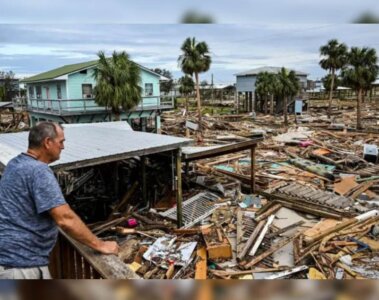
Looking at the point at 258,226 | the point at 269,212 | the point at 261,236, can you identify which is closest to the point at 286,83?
the point at 269,212

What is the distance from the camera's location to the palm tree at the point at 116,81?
60.5 ft

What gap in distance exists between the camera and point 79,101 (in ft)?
68.4

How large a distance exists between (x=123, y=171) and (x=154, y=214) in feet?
7.02

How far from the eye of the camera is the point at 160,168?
10812mm

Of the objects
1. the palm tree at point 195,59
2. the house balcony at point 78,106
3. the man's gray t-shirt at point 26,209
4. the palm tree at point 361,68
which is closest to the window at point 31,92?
the house balcony at point 78,106

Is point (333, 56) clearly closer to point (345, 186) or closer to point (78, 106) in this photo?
point (78, 106)

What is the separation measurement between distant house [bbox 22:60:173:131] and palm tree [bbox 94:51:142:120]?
1543 millimetres

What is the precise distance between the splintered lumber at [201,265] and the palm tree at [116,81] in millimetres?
12897

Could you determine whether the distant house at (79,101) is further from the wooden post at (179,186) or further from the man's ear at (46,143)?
the man's ear at (46,143)

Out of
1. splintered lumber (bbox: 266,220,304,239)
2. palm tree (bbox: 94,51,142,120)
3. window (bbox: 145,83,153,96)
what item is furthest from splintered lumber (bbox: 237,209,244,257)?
window (bbox: 145,83,153,96)

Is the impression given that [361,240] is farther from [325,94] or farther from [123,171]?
[325,94]

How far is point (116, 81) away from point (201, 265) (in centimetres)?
1371

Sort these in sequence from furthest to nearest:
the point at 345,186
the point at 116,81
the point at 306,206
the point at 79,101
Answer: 1. the point at 79,101
2. the point at 116,81
3. the point at 345,186
4. the point at 306,206

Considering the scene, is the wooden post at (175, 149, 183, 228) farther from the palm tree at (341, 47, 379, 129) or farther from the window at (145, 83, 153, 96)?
the palm tree at (341, 47, 379, 129)
